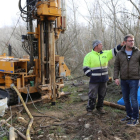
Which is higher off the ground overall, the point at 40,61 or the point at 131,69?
the point at 40,61

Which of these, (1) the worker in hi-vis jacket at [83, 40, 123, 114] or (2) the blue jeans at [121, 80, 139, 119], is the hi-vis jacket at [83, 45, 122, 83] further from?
(2) the blue jeans at [121, 80, 139, 119]

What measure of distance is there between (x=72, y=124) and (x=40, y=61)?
255cm

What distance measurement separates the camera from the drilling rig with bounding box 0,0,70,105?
19.3 feet

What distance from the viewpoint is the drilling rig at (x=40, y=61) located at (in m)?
5.89

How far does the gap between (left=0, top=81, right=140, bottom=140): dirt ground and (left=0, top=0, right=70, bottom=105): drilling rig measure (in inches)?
26.0

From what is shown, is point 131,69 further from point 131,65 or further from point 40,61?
point 40,61

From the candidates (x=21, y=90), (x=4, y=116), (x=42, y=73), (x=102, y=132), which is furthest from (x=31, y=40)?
(x=102, y=132)

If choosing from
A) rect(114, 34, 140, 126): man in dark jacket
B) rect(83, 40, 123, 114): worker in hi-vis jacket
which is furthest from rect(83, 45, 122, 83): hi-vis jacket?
rect(114, 34, 140, 126): man in dark jacket

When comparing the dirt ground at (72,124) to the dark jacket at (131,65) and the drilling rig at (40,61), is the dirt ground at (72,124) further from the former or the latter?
the dark jacket at (131,65)

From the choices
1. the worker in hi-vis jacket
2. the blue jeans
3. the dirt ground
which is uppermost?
the worker in hi-vis jacket

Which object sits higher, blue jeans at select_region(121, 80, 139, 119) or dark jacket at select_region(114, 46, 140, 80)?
dark jacket at select_region(114, 46, 140, 80)

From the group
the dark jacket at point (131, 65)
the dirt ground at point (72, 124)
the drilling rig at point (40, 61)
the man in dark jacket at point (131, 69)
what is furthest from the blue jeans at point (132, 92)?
the drilling rig at point (40, 61)

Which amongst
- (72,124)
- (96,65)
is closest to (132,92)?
(96,65)

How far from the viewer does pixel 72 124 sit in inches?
176
